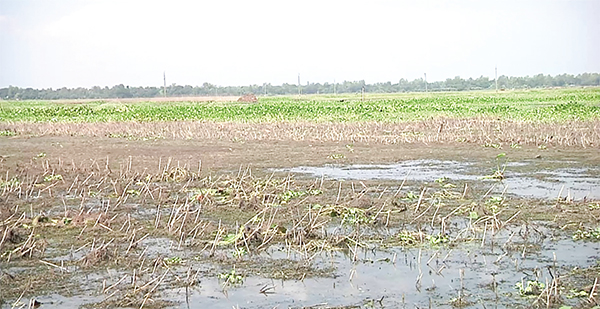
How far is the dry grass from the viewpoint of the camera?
23.0 metres

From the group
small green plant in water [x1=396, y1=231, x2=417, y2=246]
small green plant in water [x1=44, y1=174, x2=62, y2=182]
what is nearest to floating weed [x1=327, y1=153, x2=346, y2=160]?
small green plant in water [x1=44, y1=174, x2=62, y2=182]

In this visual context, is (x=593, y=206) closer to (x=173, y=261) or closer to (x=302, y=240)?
(x=302, y=240)

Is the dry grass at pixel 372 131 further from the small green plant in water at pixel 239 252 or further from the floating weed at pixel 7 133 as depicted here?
the small green plant in water at pixel 239 252

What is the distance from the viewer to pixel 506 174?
15914 mm

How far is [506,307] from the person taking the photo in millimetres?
6918

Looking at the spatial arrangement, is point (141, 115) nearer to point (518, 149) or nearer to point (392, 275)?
point (518, 149)

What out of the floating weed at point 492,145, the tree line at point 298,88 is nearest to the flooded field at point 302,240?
the floating weed at point 492,145

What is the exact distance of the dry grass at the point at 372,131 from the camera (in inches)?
906

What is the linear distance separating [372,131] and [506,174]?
12.2 m

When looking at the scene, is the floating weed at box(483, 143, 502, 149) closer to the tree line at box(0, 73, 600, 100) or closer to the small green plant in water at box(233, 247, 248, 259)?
the small green plant in water at box(233, 247, 248, 259)

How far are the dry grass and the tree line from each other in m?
82.9

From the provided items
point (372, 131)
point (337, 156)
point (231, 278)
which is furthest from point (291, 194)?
point (372, 131)

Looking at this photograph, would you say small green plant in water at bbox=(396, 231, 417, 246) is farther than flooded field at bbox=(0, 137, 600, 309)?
Yes

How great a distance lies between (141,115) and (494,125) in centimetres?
2251
